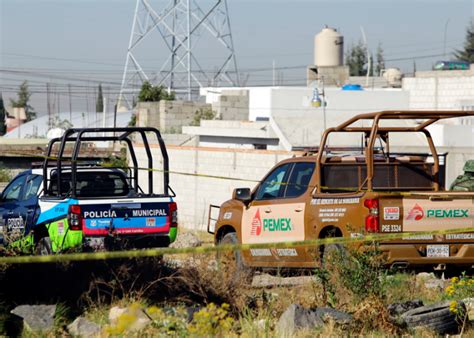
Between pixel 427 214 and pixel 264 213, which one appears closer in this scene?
pixel 427 214

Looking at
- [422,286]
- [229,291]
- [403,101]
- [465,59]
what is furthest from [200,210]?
[465,59]

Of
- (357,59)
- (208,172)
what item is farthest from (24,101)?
(208,172)

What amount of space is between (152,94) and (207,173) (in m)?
37.7

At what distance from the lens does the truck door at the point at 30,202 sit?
13.6 m

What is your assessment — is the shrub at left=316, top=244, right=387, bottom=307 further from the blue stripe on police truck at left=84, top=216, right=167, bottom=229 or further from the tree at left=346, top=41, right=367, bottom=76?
the tree at left=346, top=41, right=367, bottom=76

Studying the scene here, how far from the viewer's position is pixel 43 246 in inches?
523

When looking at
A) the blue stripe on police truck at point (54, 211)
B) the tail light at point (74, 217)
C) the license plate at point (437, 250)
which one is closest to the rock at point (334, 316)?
the license plate at point (437, 250)

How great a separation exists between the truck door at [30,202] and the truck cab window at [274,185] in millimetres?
3358

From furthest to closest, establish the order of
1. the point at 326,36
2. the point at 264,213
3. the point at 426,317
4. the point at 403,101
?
the point at 326,36
the point at 403,101
the point at 264,213
the point at 426,317

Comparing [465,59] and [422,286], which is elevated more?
[465,59]

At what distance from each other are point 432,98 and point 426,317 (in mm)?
48132

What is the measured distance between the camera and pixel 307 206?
1323 cm

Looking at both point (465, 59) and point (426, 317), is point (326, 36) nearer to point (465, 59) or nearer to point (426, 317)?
point (465, 59)

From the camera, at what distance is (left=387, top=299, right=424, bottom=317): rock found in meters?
9.95
